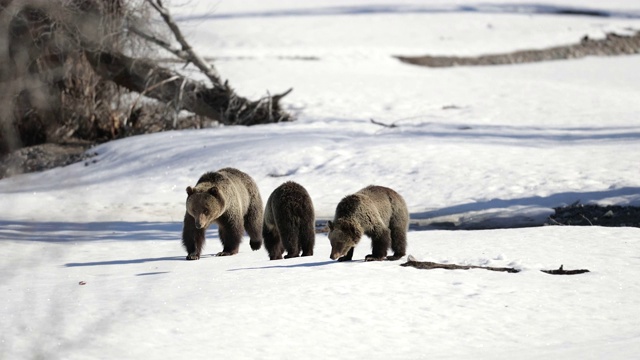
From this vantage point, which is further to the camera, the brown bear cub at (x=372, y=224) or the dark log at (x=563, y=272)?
the brown bear cub at (x=372, y=224)

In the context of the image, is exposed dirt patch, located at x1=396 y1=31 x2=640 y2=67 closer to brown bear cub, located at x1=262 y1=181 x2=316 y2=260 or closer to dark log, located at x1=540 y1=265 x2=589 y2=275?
brown bear cub, located at x1=262 y1=181 x2=316 y2=260

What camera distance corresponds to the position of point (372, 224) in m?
9.83

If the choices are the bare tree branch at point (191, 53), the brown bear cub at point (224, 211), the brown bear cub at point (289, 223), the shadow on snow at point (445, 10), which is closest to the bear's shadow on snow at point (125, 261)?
the brown bear cub at point (224, 211)

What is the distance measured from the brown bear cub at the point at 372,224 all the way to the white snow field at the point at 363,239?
0.25 meters

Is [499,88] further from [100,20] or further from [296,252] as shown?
[296,252]

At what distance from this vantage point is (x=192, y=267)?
1023 cm

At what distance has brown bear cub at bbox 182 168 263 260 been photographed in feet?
34.3

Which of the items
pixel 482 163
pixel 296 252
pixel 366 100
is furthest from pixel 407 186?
pixel 366 100

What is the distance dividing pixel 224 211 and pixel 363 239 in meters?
2.51

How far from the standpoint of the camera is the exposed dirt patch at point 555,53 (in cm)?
3659

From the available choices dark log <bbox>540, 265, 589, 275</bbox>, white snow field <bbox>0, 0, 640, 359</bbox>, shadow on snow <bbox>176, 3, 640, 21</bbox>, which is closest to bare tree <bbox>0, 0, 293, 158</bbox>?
white snow field <bbox>0, 0, 640, 359</bbox>

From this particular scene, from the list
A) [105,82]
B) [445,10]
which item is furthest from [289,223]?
[445,10]

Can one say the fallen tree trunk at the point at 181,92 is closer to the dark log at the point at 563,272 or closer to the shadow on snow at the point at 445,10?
the dark log at the point at 563,272

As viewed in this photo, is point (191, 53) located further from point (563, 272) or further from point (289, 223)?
point (563, 272)
